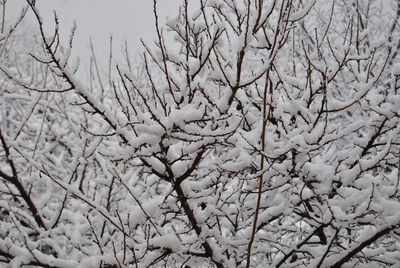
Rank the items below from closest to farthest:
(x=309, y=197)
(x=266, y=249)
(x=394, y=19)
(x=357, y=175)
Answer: (x=357, y=175), (x=309, y=197), (x=266, y=249), (x=394, y=19)

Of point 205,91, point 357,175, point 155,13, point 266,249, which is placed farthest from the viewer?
point 266,249

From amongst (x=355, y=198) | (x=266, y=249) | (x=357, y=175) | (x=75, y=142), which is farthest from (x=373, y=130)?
(x=75, y=142)

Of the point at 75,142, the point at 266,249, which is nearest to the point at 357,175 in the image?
the point at 266,249

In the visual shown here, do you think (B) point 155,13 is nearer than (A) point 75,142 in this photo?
Yes

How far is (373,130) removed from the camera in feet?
8.95

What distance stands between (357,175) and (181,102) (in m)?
1.27

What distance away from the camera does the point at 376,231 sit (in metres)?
1.90

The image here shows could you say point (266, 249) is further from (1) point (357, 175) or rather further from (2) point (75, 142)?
(2) point (75, 142)

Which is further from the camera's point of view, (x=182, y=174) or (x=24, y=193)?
(x=24, y=193)

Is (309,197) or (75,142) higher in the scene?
(75,142)

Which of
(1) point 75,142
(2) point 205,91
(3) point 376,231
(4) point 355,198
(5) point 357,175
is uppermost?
(1) point 75,142

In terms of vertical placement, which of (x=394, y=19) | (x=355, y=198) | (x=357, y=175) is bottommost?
(x=355, y=198)

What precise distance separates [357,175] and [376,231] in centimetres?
46

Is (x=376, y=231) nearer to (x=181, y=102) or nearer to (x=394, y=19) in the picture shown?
(x=181, y=102)
